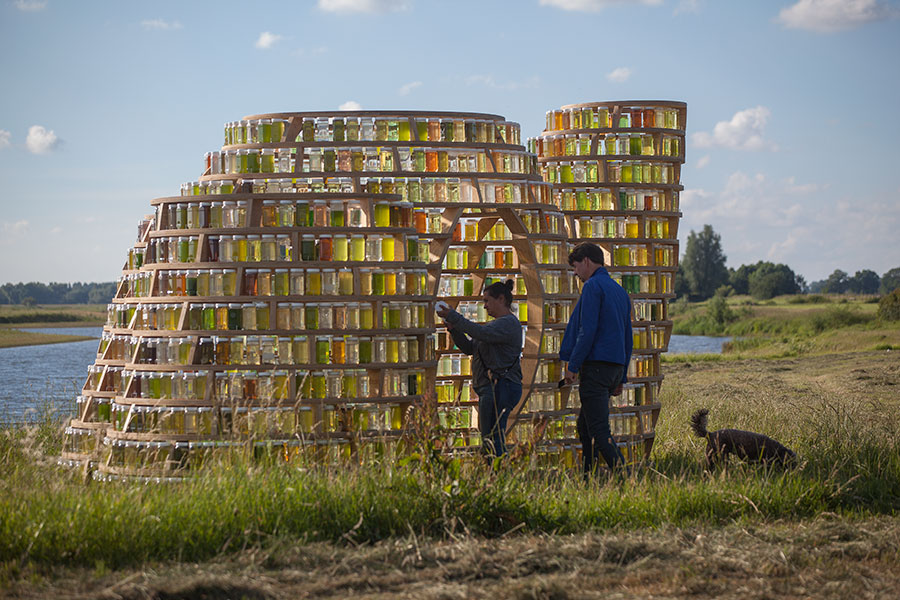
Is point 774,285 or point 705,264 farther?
point 705,264

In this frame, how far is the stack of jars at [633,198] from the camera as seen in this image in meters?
12.6

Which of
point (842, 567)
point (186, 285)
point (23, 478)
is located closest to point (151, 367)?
point (186, 285)

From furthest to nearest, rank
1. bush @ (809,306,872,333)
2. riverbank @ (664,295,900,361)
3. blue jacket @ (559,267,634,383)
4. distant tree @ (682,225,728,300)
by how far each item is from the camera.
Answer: distant tree @ (682,225,728,300) < bush @ (809,306,872,333) < riverbank @ (664,295,900,361) < blue jacket @ (559,267,634,383)

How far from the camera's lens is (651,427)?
12.7 m

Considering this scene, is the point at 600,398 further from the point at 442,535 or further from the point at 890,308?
the point at 890,308

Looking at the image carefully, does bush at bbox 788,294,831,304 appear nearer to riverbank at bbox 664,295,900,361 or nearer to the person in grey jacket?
riverbank at bbox 664,295,900,361

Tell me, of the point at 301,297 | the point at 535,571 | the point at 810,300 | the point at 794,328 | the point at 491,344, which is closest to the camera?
the point at 535,571

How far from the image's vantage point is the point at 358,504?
734 centimetres

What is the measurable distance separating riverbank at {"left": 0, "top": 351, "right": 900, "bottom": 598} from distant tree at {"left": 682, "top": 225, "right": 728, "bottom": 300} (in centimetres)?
10933

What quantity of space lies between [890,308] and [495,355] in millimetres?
44409

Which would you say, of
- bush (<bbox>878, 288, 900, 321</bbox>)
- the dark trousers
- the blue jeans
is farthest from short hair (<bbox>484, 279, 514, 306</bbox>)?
bush (<bbox>878, 288, 900, 321</bbox>)

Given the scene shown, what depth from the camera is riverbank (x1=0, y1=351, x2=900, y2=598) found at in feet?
20.5

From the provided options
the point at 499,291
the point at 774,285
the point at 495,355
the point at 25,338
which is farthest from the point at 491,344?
the point at 774,285

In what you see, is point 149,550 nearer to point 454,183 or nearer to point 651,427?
point 454,183
